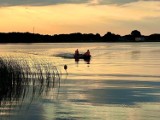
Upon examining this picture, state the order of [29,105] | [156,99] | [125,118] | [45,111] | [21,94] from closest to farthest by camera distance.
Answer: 1. [125,118]
2. [45,111]
3. [29,105]
4. [156,99]
5. [21,94]

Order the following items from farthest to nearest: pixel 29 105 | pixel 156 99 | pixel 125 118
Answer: pixel 156 99 < pixel 29 105 < pixel 125 118

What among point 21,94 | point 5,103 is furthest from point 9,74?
point 5,103

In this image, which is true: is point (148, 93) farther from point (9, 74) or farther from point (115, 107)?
point (9, 74)

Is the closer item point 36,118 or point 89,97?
point 36,118

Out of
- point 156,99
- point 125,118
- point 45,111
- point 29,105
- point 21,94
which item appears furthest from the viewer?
point 21,94

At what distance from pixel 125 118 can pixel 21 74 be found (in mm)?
9582

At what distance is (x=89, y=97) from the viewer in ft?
67.8

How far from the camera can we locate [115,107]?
17.5 metres

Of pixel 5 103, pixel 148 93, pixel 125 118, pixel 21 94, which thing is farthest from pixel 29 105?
pixel 148 93

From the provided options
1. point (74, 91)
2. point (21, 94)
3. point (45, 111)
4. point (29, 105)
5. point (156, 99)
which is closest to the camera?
point (45, 111)

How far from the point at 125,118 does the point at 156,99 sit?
16.2 ft

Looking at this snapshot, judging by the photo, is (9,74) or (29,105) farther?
(9,74)

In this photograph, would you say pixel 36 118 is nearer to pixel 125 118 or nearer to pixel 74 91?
pixel 125 118

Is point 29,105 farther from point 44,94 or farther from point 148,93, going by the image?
point 148,93
